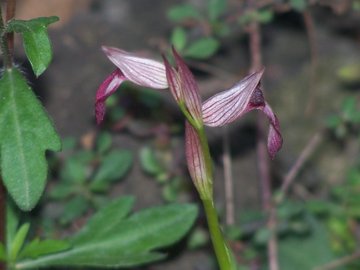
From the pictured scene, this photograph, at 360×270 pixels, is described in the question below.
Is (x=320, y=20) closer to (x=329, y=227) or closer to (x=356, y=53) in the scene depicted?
(x=356, y=53)

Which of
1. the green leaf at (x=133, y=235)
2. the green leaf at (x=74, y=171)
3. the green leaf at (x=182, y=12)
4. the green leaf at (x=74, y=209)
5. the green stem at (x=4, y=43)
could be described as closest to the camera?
the green stem at (x=4, y=43)

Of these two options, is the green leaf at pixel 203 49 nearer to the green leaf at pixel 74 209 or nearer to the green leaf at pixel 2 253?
the green leaf at pixel 74 209

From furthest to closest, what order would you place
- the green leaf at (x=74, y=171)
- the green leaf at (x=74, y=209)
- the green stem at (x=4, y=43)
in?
the green leaf at (x=74, y=171) → the green leaf at (x=74, y=209) → the green stem at (x=4, y=43)

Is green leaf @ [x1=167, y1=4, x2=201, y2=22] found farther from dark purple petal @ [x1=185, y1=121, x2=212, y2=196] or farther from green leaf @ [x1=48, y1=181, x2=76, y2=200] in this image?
dark purple petal @ [x1=185, y1=121, x2=212, y2=196]

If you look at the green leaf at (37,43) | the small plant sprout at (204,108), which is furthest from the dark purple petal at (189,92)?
the green leaf at (37,43)

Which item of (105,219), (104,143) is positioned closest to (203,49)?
(104,143)

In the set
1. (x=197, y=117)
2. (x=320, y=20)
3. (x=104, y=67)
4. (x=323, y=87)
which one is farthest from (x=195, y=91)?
(x=320, y=20)

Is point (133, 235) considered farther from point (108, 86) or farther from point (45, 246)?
point (108, 86)
